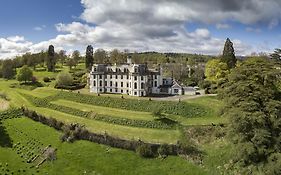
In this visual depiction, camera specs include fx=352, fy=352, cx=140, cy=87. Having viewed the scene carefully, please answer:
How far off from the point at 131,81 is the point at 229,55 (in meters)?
21.4

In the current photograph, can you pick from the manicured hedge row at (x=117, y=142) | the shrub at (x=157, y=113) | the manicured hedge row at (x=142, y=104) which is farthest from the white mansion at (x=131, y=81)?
the manicured hedge row at (x=117, y=142)

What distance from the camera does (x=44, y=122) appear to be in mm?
57500

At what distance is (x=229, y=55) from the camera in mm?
73875

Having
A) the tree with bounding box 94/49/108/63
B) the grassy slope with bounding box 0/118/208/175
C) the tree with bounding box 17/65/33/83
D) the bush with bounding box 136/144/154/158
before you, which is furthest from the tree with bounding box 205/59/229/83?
the tree with bounding box 94/49/108/63

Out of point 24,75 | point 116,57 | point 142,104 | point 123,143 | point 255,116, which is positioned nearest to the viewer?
point 255,116

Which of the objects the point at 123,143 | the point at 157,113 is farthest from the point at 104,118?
the point at 123,143

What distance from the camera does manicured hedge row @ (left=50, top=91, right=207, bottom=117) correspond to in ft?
187

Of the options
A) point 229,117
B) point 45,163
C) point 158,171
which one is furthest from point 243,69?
point 45,163

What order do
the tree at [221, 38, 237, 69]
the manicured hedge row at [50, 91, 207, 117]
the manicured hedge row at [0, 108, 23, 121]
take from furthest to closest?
the tree at [221, 38, 237, 69]
the manicured hedge row at [0, 108, 23, 121]
the manicured hedge row at [50, 91, 207, 117]

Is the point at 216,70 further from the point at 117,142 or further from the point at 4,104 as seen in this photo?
the point at 4,104

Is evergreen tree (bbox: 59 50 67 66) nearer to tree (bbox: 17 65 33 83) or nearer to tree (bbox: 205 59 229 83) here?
tree (bbox: 17 65 33 83)

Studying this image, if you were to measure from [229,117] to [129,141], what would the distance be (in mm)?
15997

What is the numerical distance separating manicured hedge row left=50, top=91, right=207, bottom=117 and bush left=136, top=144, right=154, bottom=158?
13467mm

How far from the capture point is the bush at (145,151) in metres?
43.7
